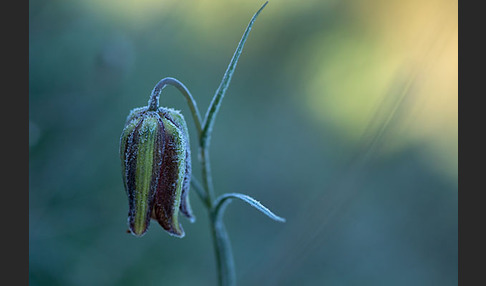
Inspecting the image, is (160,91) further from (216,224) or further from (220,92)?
(216,224)

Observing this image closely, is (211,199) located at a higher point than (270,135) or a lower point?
higher

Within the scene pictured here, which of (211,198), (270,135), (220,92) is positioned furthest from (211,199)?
(270,135)

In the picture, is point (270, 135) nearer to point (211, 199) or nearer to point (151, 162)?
point (211, 199)

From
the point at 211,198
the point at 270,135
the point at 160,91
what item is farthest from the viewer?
the point at 270,135

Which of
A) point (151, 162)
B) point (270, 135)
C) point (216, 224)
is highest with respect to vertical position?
point (151, 162)

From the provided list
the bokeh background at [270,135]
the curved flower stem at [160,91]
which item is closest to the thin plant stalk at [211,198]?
the curved flower stem at [160,91]

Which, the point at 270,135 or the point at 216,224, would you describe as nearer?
the point at 216,224

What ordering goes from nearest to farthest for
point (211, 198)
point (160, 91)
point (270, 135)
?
point (160, 91), point (211, 198), point (270, 135)
